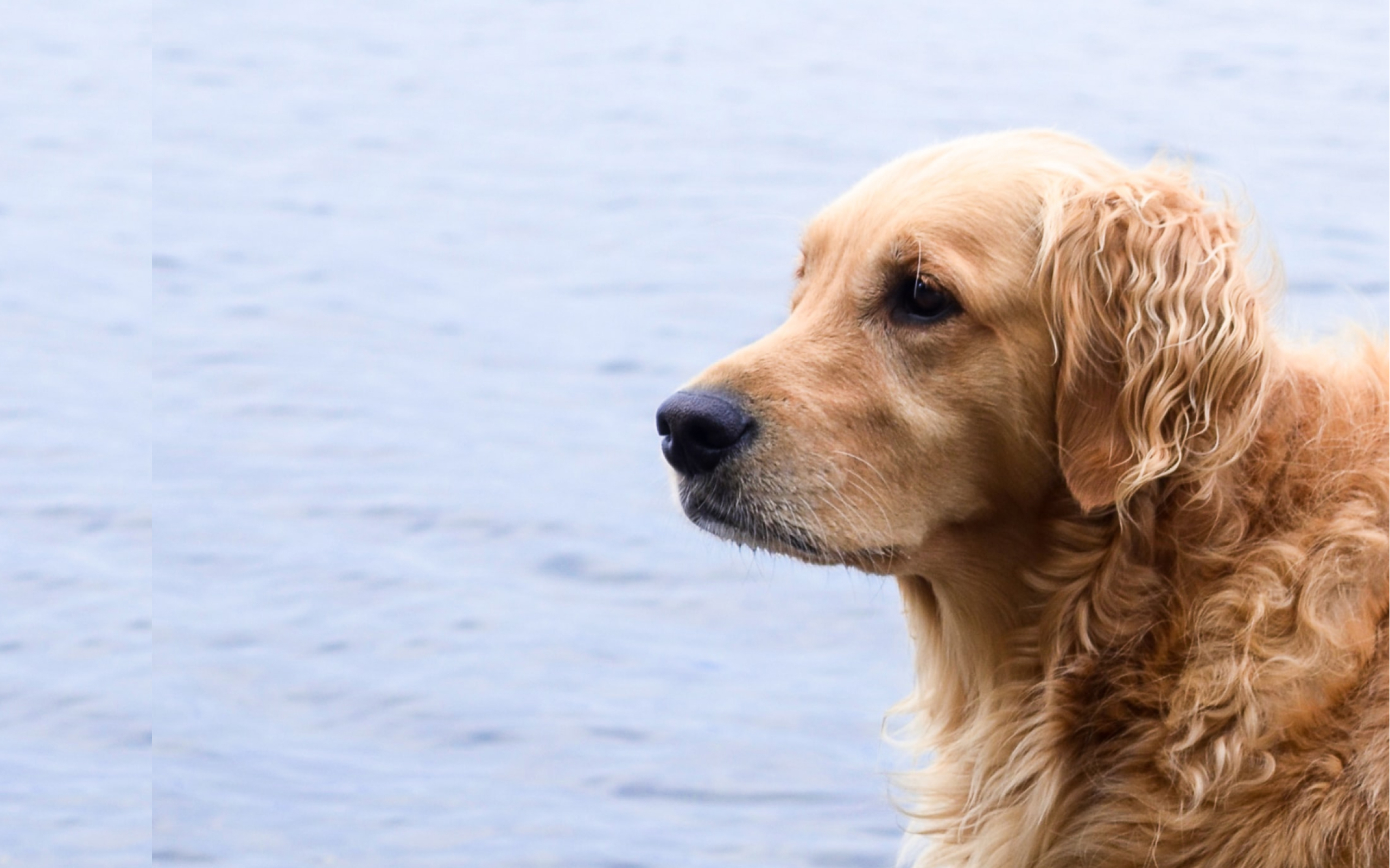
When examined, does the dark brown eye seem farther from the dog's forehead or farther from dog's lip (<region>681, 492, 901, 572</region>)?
dog's lip (<region>681, 492, 901, 572</region>)

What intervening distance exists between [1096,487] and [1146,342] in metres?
0.32

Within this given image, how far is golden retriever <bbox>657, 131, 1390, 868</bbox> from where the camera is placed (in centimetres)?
352

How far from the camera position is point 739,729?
→ 590cm

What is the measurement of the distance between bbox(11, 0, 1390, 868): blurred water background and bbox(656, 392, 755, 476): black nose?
0.63m

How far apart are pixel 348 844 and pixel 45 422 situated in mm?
3818

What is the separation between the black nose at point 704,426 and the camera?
Answer: 3758mm

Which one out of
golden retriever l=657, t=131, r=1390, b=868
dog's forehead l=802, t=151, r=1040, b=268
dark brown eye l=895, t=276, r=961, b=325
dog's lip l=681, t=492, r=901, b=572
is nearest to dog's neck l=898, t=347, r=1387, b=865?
golden retriever l=657, t=131, r=1390, b=868

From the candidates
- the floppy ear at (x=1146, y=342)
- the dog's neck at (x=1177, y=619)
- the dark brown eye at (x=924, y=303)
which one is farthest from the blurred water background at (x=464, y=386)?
the dark brown eye at (x=924, y=303)

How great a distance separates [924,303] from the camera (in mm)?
3754

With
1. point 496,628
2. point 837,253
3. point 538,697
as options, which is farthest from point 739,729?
point 837,253

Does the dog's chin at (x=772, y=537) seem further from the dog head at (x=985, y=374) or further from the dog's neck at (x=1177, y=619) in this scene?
the dog's neck at (x=1177, y=619)

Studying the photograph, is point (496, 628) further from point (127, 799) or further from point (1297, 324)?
point (1297, 324)

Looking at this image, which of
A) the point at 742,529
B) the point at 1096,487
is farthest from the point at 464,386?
the point at 1096,487

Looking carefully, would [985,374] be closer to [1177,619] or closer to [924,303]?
[924,303]
